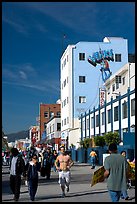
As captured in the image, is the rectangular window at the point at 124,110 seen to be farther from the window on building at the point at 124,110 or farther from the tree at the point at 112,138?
the tree at the point at 112,138

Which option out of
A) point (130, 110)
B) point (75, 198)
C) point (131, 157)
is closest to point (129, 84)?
point (130, 110)

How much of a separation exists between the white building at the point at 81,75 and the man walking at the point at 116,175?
56071 millimetres

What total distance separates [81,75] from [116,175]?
5853 centimetres

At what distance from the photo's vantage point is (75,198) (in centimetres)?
1382

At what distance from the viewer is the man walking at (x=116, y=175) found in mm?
8688

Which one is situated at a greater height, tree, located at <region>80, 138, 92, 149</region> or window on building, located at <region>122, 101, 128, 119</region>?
window on building, located at <region>122, 101, 128, 119</region>

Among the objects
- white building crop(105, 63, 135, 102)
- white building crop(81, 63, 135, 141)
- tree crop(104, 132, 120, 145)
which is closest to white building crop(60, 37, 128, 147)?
white building crop(81, 63, 135, 141)

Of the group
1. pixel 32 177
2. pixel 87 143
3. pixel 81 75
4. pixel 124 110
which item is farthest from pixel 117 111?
pixel 32 177

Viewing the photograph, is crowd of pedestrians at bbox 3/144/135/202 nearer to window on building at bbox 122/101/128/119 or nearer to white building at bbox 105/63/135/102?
window on building at bbox 122/101/128/119

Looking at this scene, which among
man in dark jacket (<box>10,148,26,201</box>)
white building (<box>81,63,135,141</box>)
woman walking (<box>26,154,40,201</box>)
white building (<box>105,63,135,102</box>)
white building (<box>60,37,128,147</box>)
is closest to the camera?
man in dark jacket (<box>10,148,26,201</box>)

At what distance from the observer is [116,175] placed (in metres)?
8.75

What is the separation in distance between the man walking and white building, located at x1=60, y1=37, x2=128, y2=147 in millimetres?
56071

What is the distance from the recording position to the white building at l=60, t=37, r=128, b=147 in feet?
218

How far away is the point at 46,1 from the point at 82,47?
197 feet
